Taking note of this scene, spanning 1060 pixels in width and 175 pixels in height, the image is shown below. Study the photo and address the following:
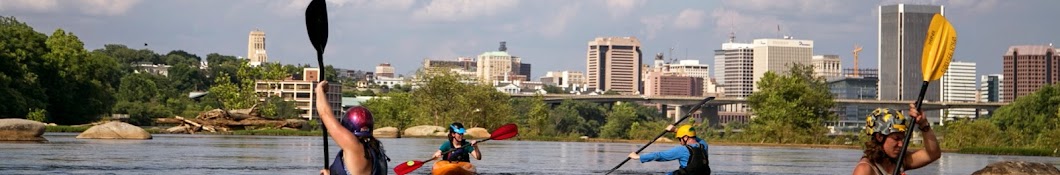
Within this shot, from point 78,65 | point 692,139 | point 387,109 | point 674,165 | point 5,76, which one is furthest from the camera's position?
point 387,109

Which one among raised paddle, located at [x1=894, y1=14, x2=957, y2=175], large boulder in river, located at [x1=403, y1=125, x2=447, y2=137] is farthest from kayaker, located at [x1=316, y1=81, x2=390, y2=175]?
large boulder in river, located at [x1=403, y1=125, x2=447, y2=137]

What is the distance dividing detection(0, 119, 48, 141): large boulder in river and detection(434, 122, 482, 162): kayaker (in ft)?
103

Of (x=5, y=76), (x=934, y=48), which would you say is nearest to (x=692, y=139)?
(x=934, y=48)

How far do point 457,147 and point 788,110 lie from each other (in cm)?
7916

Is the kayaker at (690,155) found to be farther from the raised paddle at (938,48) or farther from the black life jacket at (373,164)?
the black life jacket at (373,164)

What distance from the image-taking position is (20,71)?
9975 cm

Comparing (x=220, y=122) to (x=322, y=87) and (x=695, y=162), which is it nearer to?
(x=695, y=162)

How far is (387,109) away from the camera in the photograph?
5758 inches

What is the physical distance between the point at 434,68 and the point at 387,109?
24301mm

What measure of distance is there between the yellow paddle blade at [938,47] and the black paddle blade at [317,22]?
13.4 feet

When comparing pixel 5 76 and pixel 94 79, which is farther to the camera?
pixel 94 79

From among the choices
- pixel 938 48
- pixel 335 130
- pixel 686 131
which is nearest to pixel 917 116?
pixel 938 48

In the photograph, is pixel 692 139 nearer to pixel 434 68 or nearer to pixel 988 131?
pixel 988 131

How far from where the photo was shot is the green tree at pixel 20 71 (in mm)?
93625
